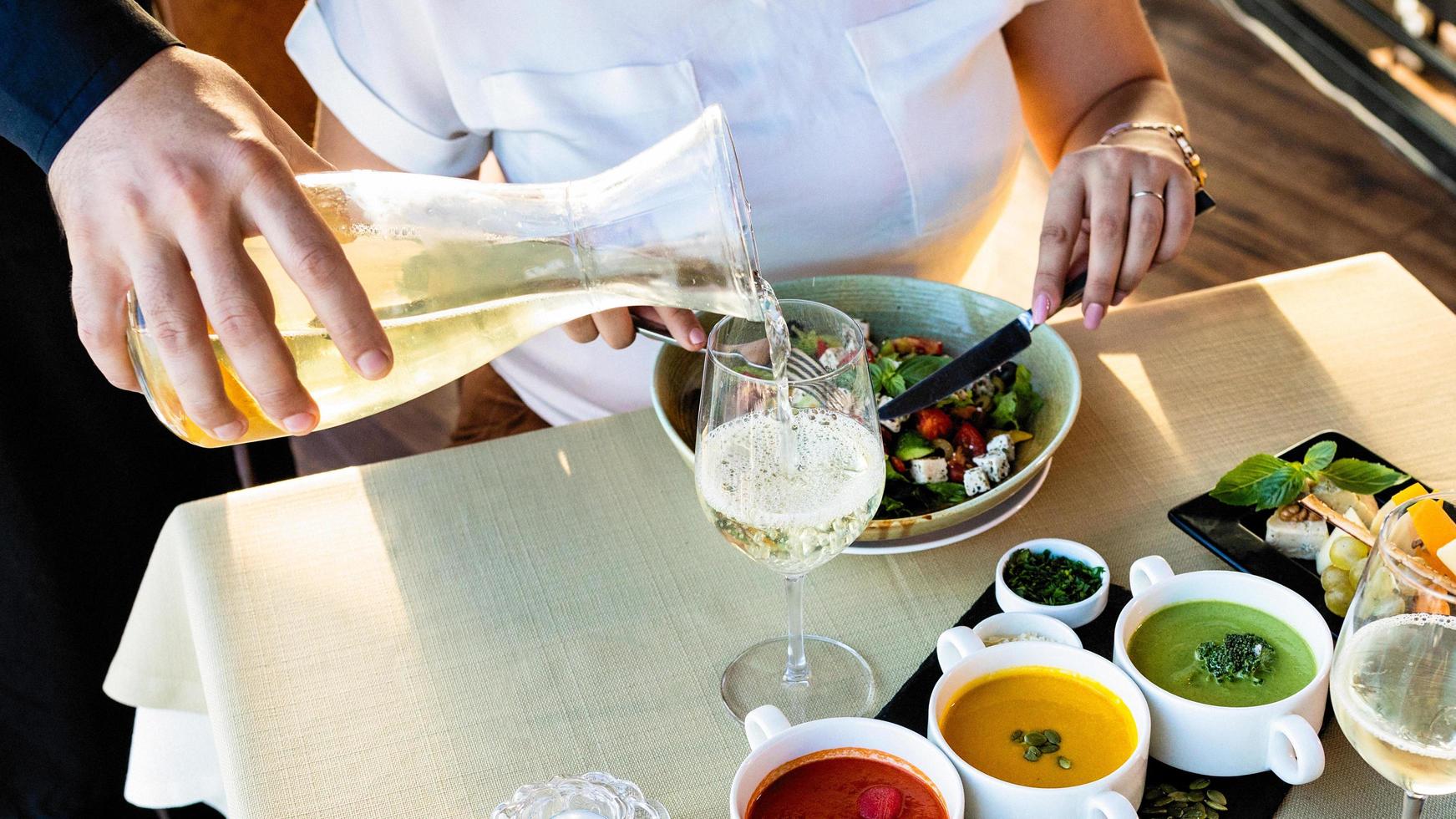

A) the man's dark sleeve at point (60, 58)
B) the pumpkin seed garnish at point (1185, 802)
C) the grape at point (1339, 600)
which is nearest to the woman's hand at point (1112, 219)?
the grape at point (1339, 600)

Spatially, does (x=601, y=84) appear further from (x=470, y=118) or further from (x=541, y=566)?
(x=541, y=566)

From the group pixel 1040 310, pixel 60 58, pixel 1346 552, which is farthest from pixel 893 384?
pixel 60 58

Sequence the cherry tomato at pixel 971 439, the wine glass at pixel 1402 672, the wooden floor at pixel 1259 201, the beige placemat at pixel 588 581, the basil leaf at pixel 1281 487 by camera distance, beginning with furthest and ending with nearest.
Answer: the wooden floor at pixel 1259 201 < the cherry tomato at pixel 971 439 < the basil leaf at pixel 1281 487 < the beige placemat at pixel 588 581 < the wine glass at pixel 1402 672

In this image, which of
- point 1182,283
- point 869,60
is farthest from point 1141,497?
point 1182,283

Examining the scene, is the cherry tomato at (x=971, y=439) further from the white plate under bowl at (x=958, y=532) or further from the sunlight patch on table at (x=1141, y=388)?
the sunlight patch on table at (x=1141, y=388)

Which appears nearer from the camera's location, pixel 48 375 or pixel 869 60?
pixel 869 60

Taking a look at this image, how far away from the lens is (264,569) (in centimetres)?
97

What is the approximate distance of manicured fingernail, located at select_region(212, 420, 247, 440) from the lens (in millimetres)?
713

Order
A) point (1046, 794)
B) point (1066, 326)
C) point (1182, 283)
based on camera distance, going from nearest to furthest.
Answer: point (1046, 794) < point (1066, 326) < point (1182, 283)

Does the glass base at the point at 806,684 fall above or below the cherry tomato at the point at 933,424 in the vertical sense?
below

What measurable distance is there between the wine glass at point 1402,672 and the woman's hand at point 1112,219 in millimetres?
474

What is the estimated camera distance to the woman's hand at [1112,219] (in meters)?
1.11

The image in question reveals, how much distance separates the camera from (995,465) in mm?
986

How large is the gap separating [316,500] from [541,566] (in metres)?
0.21
